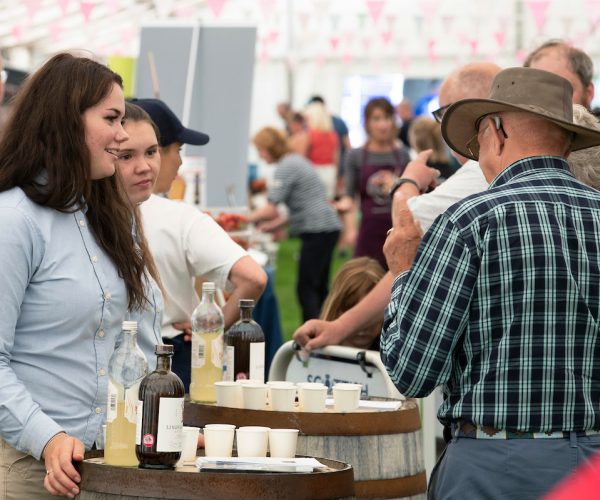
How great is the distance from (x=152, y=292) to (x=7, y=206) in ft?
1.58

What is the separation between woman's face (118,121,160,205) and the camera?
12.0 ft

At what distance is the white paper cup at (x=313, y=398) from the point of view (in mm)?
3135

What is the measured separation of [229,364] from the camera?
→ 138 inches

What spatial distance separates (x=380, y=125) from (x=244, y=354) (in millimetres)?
5518

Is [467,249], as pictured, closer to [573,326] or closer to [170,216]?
[573,326]

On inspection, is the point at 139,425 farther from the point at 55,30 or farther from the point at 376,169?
the point at 55,30

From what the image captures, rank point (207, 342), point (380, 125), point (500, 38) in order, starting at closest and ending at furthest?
1. point (207, 342)
2. point (380, 125)
3. point (500, 38)

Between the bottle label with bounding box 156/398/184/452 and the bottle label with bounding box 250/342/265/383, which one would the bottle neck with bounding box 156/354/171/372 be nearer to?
the bottle label with bounding box 156/398/184/452

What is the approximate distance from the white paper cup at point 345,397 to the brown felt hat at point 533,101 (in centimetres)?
83

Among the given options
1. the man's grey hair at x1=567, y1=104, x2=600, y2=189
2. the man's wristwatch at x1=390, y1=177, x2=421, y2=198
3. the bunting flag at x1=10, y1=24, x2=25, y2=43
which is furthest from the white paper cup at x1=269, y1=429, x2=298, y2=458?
the bunting flag at x1=10, y1=24, x2=25, y2=43

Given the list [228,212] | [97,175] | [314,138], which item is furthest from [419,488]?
[314,138]

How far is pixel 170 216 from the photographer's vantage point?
387cm

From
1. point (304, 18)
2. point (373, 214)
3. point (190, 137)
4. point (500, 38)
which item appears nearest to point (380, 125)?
point (373, 214)

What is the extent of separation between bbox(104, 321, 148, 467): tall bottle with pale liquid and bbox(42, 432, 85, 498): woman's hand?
71mm
